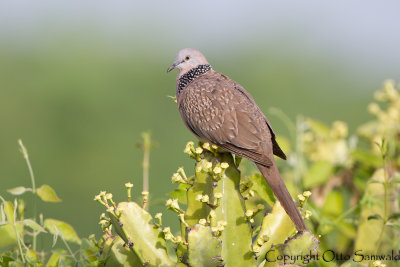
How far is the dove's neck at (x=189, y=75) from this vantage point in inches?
155

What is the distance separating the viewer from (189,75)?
402 cm

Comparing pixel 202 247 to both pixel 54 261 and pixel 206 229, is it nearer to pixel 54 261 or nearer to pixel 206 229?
pixel 206 229

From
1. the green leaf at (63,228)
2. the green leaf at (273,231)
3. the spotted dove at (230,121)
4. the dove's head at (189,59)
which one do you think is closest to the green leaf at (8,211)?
the green leaf at (63,228)

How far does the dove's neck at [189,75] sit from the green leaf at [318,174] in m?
0.92

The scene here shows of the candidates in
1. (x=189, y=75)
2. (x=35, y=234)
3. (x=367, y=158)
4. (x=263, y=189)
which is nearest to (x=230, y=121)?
(x=263, y=189)

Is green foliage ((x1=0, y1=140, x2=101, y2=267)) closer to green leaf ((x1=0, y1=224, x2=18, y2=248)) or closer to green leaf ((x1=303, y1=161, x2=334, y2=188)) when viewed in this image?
green leaf ((x1=0, y1=224, x2=18, y2=248))

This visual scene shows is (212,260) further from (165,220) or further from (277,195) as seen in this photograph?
(165,220)

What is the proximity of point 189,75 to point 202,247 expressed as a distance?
6.96 ft

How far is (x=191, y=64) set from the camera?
13.8 feet

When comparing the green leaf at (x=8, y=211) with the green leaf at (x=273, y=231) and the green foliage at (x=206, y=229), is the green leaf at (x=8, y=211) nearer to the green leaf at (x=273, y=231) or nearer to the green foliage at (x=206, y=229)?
the green foliage at (x=206, y=229)

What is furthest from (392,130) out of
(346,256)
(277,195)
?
(277,195)

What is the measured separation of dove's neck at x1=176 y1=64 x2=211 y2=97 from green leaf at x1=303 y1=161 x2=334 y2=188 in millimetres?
925

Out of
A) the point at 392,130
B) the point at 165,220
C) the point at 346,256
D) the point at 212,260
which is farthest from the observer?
the point at 165,220

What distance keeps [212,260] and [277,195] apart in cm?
63
